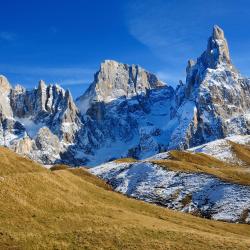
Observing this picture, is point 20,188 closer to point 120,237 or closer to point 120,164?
point 120,237

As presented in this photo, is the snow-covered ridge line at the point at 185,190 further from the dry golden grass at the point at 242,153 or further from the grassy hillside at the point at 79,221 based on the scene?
the dry golden grass at the point at 242,153

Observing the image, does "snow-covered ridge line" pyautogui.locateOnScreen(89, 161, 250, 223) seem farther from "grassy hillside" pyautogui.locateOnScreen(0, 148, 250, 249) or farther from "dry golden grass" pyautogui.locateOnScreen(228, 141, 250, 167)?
"dry golden grass" pyautogui.locateOnScreen(228, 141, 250, 167)

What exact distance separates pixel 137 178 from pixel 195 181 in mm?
13178

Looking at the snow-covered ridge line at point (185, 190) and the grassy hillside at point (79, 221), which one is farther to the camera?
the snow-covered ridge line at point (185, 190)

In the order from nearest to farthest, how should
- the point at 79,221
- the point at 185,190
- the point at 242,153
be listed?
the point at 79,221, the point at 185,190, the point at 242,153

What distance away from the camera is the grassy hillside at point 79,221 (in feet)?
141

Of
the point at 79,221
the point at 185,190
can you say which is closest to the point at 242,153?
the point at 185,190

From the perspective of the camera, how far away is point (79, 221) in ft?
159

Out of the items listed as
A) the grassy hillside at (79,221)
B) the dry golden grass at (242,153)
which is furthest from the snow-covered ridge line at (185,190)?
the dry golden grass at (242,153)

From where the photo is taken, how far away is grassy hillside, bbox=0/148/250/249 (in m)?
43.0

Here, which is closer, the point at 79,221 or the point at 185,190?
the point at 79,221

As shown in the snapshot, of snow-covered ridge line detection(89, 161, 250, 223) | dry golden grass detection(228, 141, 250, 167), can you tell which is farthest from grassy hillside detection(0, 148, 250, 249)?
dry golden grass detection(228, 141, 250, 167)

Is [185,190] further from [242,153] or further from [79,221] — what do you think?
[242,153]

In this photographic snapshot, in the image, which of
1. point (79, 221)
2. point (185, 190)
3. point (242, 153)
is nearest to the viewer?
point (79, 221)
